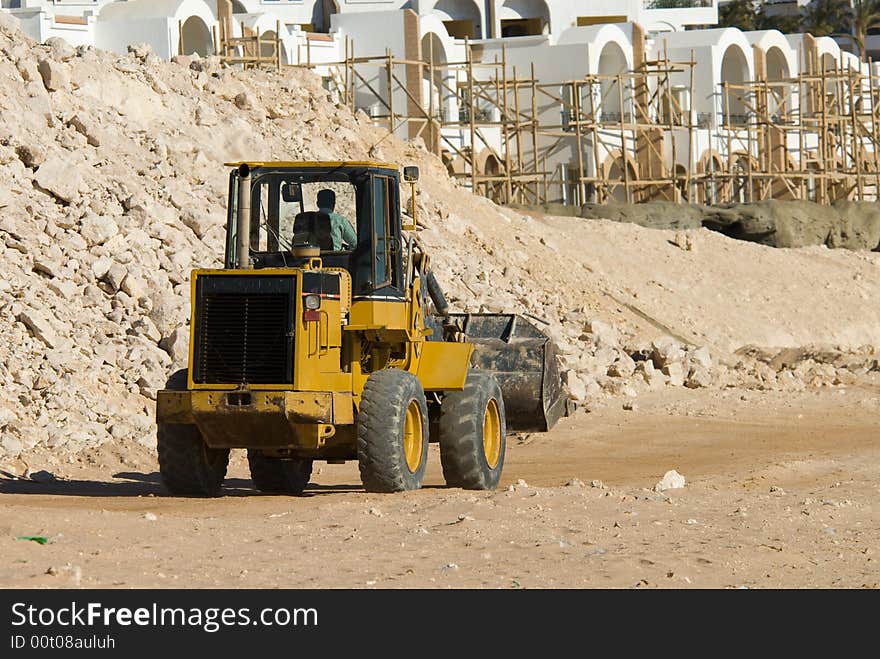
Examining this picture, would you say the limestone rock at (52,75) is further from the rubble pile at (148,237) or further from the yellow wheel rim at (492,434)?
the yellow wheel rim at (492,434)

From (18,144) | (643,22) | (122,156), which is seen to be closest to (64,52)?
(122,156)

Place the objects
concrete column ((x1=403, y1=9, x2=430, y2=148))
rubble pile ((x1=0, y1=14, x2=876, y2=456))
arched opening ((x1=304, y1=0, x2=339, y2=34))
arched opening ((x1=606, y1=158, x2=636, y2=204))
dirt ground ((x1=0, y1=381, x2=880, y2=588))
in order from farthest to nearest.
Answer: arched opening ((x1=304, y1=0, x2=339, y2=34)), arched opening ((x1=606, y1=158, x2=636, y2=204)), concrete column ((x1=403, y1=9, x2=430, y2=148)), rubble pile ((x1=0, y1=14, x2=876, y2=456)), dirt ground ((x1=0, y1=381, x2=880, y2=588))

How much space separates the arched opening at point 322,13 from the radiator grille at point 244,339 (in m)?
42.3

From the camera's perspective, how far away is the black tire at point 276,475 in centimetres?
1432

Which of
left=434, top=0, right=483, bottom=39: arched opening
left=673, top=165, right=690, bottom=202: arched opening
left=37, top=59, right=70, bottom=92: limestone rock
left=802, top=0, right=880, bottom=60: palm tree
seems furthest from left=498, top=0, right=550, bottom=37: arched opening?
left=37, top=59, right=70, bottom=92: limestone rock

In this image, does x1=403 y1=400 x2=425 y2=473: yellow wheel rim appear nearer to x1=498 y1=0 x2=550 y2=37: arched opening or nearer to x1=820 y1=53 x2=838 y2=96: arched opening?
x1=498 y1=0 x2=550 y2=37: arched opening

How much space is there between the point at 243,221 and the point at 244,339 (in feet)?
3.60

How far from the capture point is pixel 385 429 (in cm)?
1198

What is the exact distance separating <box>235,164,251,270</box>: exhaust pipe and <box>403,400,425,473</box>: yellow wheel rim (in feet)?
5.53

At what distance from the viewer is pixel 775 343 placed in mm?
31656

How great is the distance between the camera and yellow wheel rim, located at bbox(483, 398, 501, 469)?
13992 millimetres

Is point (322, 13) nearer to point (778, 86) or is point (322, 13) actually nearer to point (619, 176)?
point (619, 176)

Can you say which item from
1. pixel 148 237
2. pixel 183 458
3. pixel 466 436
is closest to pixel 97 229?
pixel 148 237
